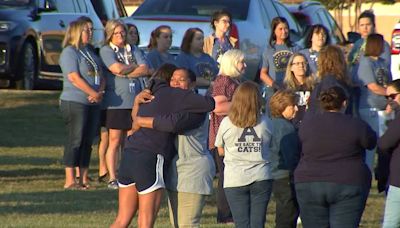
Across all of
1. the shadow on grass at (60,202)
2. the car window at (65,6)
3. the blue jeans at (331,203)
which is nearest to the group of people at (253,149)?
the blue jeans at (331,203)

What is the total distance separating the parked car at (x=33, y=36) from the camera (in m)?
18.8

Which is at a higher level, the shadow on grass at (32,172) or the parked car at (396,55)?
the parked car at (396,55)

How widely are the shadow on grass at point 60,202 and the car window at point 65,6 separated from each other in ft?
26.7

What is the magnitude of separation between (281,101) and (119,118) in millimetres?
3869

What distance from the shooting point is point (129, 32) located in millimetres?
13242

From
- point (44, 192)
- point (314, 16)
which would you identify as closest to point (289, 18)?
point (314, 16)

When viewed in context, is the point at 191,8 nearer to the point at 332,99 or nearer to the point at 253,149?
the point at 253,149

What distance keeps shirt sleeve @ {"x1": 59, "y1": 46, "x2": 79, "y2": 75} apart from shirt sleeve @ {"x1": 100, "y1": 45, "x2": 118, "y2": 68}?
318 millimetres

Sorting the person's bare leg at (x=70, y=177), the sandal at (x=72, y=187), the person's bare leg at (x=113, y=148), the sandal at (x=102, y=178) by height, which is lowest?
the sandal at (x=102, y=178)

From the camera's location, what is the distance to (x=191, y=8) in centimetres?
1655

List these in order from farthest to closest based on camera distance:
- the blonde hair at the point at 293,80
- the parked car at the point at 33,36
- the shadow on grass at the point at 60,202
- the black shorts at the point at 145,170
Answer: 1. the parked car at the point at 33,36
2. the shadow on grass at the point at 60,202
3. the blonde hair at the point at 293,80
4. the black shorts at the point at 145,170

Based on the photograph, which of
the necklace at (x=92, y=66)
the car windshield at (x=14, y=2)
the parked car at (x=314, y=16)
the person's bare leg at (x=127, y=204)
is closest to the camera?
the person's bare leg at (x=127, y=204)

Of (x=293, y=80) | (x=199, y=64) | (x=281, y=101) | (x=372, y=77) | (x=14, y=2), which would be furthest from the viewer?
(x=14, y=2)

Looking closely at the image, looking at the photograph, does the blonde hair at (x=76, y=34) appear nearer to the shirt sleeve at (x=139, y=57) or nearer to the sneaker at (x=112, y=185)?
the shirt sleeve at (x=139, y=57)
